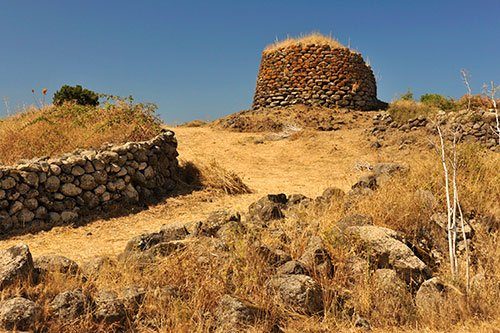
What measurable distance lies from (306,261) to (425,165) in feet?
12.1

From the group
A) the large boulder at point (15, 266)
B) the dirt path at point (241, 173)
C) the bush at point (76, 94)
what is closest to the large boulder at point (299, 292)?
the large boulder at point (15, 266)

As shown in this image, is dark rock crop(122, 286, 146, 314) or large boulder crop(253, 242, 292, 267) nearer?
dark rock crop(122, 286, 146, 314)

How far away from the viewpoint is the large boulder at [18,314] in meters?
3.28

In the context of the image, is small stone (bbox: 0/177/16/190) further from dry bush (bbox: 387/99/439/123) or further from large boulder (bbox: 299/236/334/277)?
dry bush (bbox: 387/99/439/123)

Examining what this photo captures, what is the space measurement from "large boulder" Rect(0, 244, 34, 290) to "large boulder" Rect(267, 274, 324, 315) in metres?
2.23

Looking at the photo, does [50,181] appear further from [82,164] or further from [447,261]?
[447,261]

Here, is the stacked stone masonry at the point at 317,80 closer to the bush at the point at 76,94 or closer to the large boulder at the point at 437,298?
the bush at the point at 76,94

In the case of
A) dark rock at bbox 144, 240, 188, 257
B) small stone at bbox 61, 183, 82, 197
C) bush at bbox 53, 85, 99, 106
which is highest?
bush at bbox 53, 85, 99, 106

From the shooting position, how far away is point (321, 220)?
5.61m

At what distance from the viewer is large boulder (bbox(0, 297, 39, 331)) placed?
3.28 metres

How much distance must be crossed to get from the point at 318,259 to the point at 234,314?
4.25 feet

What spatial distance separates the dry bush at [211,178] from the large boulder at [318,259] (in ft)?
15.8

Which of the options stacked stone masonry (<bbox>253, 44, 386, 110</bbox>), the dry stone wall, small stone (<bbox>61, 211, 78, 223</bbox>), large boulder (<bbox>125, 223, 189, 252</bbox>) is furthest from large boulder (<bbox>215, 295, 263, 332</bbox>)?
stacked stone masonry (<bbox>253, 44, 386, 110</bbox>)

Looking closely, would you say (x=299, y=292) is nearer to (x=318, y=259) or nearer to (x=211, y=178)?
(x=318, y=259)
